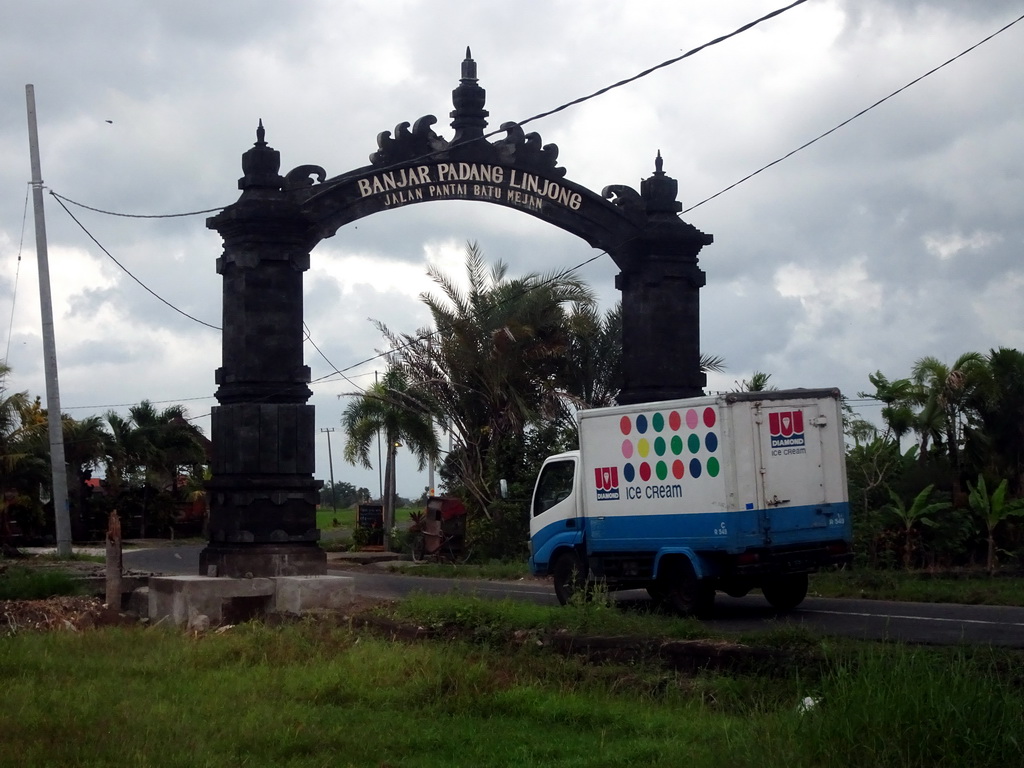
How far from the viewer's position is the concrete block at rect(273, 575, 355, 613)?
1523 centimetres

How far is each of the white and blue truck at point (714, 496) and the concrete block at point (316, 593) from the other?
3.07m

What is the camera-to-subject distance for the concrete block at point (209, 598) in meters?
15.5

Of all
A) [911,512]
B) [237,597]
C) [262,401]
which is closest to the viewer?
[237,597]

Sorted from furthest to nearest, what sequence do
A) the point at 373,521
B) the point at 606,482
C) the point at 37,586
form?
the point at 373,521 < the point at 37,586 < the point at 606,482

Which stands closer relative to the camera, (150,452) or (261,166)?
(261,166)

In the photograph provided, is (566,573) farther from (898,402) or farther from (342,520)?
(342,520)

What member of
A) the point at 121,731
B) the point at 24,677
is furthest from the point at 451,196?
the point at 121,731

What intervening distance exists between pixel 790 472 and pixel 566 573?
3.72 m

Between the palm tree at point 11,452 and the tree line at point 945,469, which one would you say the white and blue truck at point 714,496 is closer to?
the tree line at point 945,469

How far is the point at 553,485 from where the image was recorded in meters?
17.7

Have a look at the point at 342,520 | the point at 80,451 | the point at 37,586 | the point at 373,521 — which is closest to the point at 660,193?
the point at 37,586

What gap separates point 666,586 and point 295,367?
6.22 metres

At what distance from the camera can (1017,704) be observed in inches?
276

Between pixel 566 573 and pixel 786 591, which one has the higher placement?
pixel 566 573
